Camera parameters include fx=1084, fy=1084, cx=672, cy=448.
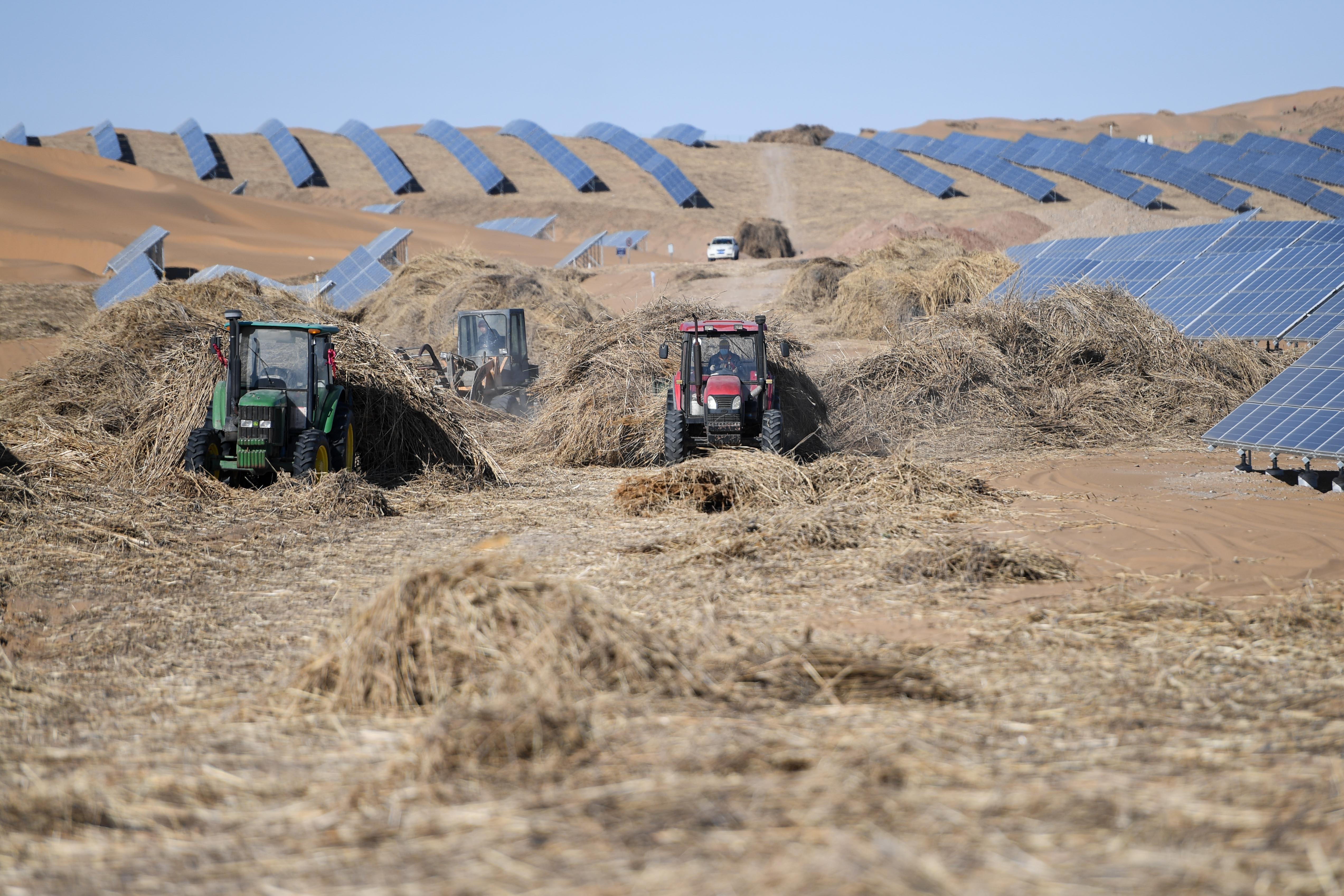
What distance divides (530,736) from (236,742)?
1463mm

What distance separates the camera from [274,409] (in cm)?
1185

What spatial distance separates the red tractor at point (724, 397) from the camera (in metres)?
13.2

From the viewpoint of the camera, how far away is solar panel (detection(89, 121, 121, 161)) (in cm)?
6781

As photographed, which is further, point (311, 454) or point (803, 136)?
point (803, 136)

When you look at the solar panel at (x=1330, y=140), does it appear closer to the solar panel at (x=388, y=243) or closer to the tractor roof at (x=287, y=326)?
the solar panel at (x=388, y=243)

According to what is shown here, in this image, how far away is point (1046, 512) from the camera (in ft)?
35.9

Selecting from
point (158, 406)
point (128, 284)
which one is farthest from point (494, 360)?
point (128, 284)

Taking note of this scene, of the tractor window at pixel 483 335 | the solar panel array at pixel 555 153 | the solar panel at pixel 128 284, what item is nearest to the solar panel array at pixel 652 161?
the solar panel array at pixel 555 153

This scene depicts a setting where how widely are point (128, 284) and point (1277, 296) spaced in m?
28.7

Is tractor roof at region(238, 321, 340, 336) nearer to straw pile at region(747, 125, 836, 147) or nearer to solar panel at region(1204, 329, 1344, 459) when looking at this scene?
solar panel at region(1204, 329, 1344, 459)

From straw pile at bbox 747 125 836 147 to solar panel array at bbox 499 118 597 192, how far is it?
1969 cm

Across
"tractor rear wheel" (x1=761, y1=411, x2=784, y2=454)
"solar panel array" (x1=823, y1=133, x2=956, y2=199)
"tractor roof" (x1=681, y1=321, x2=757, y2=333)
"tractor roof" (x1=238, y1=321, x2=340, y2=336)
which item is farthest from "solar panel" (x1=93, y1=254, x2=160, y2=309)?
"solar panel array" (x1=823, y1=133, x2=956, y2=199)

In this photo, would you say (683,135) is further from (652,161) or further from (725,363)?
(725,363)

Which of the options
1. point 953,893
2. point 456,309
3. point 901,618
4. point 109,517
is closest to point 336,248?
point 456,309
